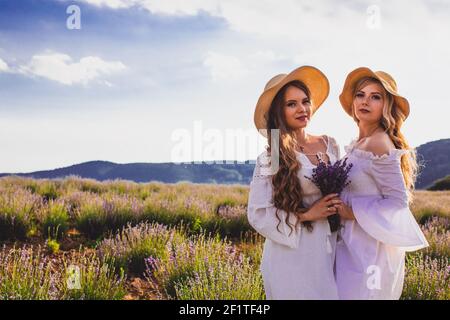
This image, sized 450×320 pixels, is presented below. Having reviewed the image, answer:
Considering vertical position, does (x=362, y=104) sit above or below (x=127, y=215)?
above

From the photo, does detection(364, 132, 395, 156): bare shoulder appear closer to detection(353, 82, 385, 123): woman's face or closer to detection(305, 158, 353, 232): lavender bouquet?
detection(353, 82, 385, 123): woman's face

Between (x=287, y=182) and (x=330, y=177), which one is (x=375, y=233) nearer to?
(x=330, y=177)

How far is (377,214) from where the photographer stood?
9.74ft

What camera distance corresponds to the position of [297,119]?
326 centimetres

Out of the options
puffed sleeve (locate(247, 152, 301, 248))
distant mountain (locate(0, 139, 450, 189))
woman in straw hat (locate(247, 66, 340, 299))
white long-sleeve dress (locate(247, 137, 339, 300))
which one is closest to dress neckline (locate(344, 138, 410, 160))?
woman in straw hat (locate(247, 66, 340, 299))

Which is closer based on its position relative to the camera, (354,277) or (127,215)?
(354,277)

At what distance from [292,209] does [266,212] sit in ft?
0.61

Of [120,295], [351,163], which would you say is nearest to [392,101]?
[351,163]

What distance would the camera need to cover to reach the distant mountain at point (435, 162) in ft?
222

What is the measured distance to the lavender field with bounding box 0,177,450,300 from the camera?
12.8ft

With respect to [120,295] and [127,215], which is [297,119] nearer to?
[120,295]

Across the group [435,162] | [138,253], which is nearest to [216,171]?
[435,162]

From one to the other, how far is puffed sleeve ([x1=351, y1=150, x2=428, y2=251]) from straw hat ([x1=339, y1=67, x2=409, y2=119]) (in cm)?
50
